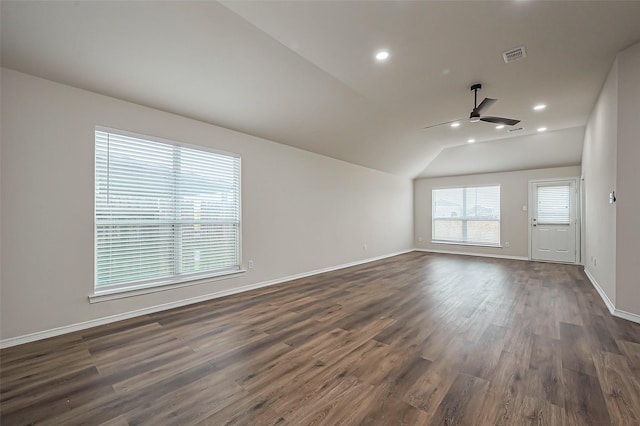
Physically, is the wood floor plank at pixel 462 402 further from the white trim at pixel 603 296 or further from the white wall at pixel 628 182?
the white trim at pixel 603 296

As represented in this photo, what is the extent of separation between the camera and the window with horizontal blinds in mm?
6828

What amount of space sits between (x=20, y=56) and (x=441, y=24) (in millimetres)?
3789

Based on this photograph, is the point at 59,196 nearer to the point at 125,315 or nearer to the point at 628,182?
the point at 125,315

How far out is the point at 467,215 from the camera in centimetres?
837

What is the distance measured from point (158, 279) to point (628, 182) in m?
5.67

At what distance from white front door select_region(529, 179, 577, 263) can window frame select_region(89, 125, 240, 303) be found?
7.50m

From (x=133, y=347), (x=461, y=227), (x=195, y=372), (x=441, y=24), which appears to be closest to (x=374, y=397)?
(x=195, y=372)

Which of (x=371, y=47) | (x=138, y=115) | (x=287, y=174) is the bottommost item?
(x=287, y=174)

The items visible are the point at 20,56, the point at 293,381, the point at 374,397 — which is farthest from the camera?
the point at 20,56

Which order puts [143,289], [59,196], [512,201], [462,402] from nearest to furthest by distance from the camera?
[462,402]
[59,196]
[143,289]
[512,201]

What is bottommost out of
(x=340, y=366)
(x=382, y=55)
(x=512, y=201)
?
(x=340, y=366)

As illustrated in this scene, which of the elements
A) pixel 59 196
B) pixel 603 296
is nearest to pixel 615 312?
pixel 603 296

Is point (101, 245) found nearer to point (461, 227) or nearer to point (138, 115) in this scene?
point (138, 115)

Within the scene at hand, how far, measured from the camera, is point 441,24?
2.48 metres
